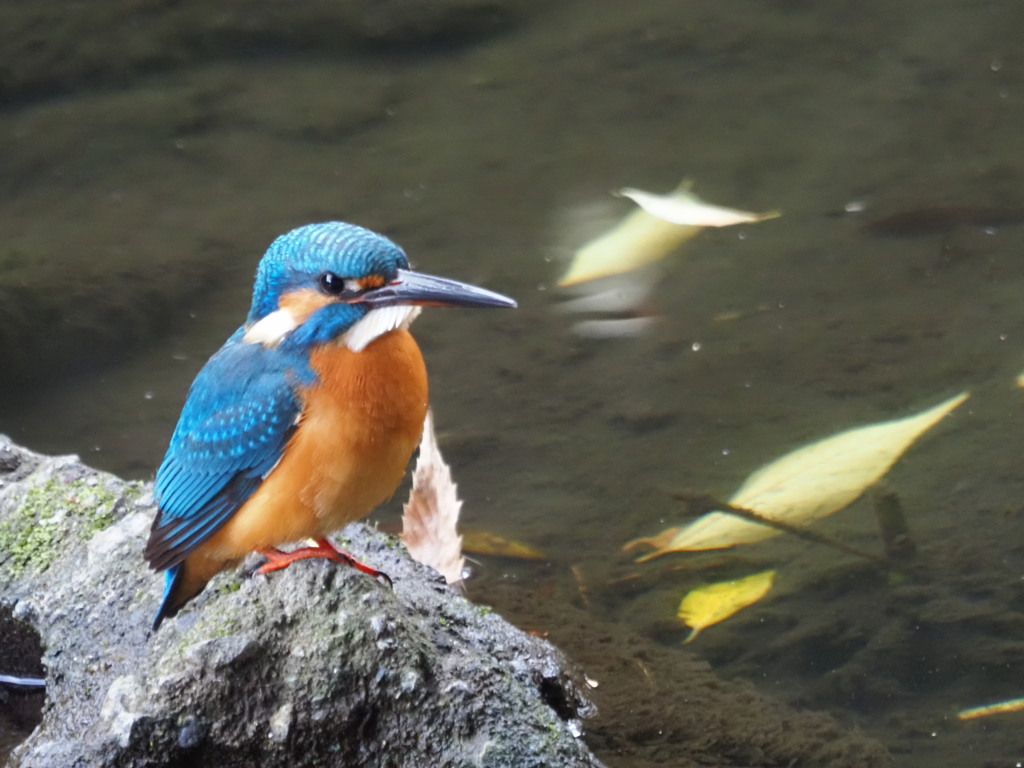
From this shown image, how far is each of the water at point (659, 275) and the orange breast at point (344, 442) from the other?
3.30ft

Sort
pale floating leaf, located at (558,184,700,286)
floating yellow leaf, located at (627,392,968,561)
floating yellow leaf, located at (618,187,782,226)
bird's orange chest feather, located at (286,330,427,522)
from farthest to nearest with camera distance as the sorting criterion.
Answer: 1. floating yellow leaf, located at (618,187,782,226)
2. pale floating leaf, located at (558,184,700,286)
3. floating yellow leaf, located at (627,392,968,561)
4. bird's orange chest feather, located at (286,330,427,522)

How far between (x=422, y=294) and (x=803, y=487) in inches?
75.1

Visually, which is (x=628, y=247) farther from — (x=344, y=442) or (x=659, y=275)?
(x=344, y=442)

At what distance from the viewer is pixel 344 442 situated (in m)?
2.51

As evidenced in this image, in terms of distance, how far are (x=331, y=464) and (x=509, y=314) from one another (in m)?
2.85

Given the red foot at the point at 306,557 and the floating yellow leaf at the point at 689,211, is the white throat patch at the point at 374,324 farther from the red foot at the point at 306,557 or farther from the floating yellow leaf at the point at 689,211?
the floating yellow leaf at the point at 689,211

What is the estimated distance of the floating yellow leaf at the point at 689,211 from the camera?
227 inches

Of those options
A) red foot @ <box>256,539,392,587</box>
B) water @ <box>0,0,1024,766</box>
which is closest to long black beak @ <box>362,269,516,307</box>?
red foot @ <box>256,539,392,587</box>

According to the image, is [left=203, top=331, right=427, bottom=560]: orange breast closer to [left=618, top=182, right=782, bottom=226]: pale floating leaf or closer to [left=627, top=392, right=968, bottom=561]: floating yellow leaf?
[left=627, top=392, right=968, bottom=561]: floating yellow leaf

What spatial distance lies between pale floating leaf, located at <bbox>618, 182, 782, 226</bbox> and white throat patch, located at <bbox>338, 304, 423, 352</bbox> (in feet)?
11.2

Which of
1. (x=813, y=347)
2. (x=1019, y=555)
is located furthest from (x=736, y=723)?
(x=813, y=347)

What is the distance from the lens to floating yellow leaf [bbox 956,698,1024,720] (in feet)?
10.1

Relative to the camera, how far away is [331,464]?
8.25 feet

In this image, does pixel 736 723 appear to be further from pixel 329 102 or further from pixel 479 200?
pixel 329 102
